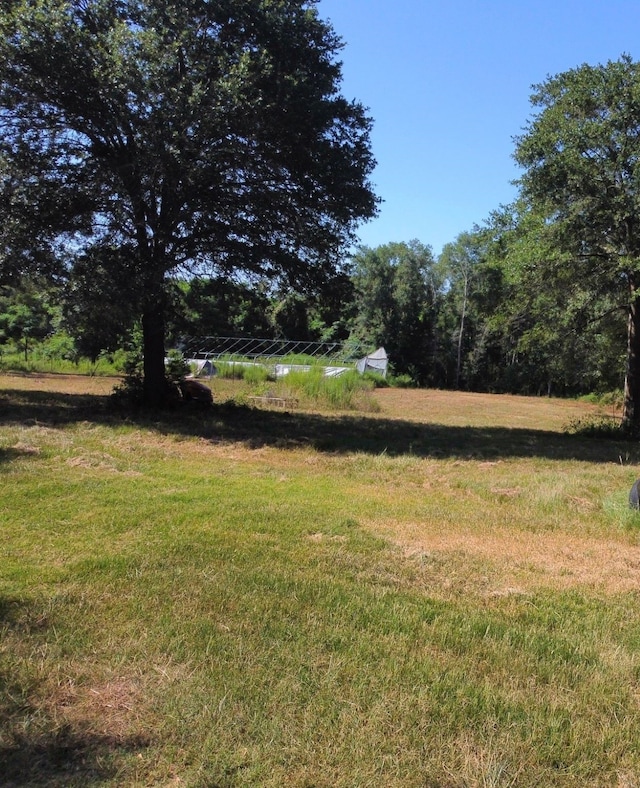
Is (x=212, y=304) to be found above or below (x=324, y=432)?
above

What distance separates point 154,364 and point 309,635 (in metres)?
13.2

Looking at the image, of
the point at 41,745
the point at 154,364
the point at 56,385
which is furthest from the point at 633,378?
the point at 56,385

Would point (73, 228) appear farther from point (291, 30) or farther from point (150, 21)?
point (291, 30)

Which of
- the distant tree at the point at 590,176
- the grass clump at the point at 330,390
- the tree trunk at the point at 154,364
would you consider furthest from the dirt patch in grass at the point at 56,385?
the distant tree at the point at 590,176

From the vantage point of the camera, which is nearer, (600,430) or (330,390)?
(600,430)

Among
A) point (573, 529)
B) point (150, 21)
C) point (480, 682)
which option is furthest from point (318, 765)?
point (150, 21)

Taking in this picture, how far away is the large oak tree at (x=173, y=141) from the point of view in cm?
1195

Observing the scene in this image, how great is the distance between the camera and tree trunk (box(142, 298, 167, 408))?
51.1 feet

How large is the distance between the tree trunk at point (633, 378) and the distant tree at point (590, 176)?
71 cm

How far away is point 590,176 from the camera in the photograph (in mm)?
14602

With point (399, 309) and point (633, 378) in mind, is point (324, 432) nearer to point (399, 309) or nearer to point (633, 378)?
point (633, 378)

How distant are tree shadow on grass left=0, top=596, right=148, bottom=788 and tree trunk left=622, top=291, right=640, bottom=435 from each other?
17.0 m

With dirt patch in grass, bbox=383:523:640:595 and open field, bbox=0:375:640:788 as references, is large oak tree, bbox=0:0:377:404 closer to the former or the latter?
open field, bbox=0:375:640:788

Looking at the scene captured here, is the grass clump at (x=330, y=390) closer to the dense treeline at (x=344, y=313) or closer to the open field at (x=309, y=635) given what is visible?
the dense treeline at (x=344, y=313)
